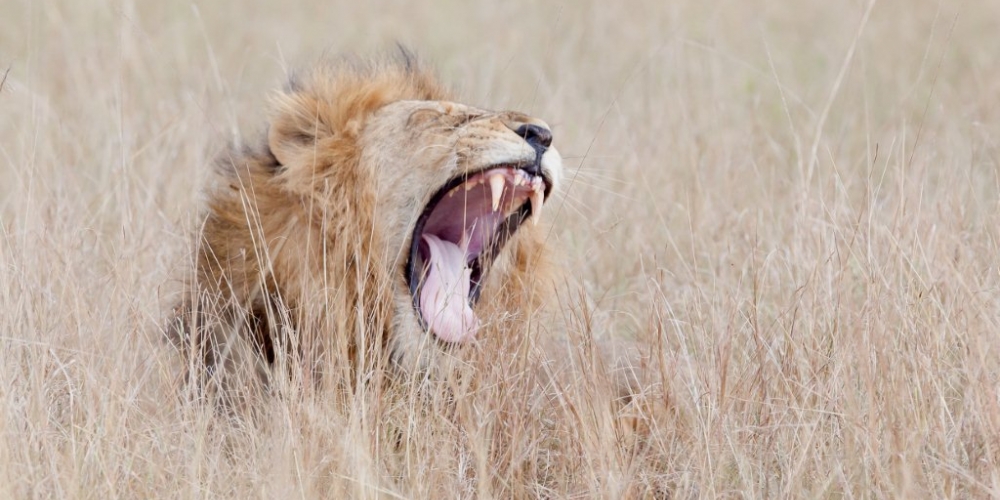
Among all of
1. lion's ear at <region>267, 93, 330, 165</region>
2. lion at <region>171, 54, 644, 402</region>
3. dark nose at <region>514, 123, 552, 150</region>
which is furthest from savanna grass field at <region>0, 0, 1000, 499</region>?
lion's ear at <region>267, 93, 330, 165</region>

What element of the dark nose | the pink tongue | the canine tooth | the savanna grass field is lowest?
the savanna grass field

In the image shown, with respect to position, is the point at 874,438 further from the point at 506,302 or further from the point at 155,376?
the point at 155,376

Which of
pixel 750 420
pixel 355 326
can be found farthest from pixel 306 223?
pixel 750 420

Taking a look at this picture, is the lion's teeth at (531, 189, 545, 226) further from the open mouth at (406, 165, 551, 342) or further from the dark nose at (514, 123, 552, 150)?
the dark nose at (514, 123, 552, 150)

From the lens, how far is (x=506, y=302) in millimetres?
3912

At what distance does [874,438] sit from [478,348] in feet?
3.55

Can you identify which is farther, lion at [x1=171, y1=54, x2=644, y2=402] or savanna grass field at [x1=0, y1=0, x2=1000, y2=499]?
lion at [x1=171, y1=54, x2=644, y2=402]

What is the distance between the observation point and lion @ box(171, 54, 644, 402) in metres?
3.73

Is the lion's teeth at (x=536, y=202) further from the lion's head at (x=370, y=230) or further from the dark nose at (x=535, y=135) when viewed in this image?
the dark nose at (x=535, y=135)

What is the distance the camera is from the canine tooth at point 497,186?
3721 mm

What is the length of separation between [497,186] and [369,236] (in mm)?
414

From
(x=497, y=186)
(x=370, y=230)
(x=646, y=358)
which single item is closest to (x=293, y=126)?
(x=370, y=230)

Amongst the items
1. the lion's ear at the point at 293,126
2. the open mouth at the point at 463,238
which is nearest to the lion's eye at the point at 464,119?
the open mouth at the point at 463,238

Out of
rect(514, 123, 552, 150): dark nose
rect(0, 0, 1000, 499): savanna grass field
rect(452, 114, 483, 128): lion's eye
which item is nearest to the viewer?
rect(0, 0, 1000, 499): savanna grass field
